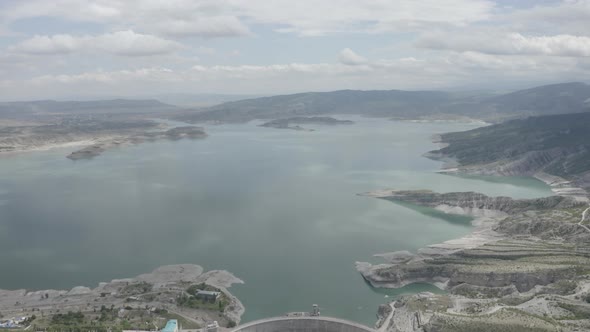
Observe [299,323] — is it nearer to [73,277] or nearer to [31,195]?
[73,277]

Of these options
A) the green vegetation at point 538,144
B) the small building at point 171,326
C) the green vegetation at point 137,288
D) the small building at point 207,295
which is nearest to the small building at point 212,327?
the small building at point 171,326

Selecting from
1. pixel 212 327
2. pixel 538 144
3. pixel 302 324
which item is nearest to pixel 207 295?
pixel 212 327

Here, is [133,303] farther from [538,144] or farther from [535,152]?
[538,144]

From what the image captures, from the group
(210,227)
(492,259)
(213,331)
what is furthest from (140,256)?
(492,259)

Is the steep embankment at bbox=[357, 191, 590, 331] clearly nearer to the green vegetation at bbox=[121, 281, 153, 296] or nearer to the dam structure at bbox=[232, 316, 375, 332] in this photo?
the dam structure at bbox=[232, 316, 375, 332]

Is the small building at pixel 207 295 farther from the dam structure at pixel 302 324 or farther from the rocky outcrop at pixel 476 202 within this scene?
the rocky outcrop at pixel 476 202

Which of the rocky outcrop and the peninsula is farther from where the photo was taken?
the rocky outcrop

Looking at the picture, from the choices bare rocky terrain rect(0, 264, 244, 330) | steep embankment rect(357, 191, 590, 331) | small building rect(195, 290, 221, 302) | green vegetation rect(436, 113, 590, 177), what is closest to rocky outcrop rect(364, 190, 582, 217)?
steep embankment rect(357, 191, 590, 331)
